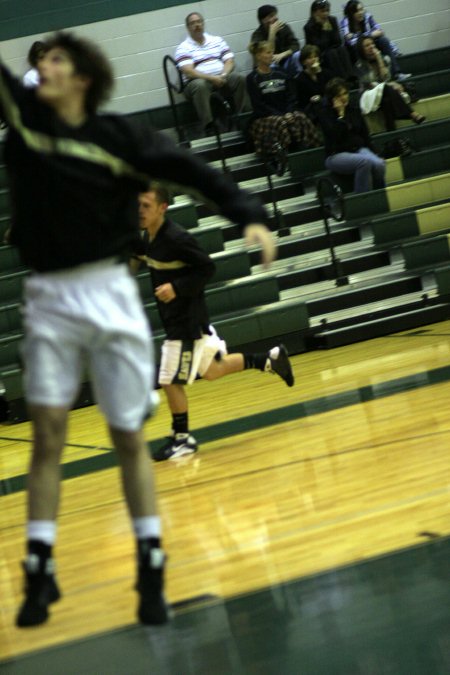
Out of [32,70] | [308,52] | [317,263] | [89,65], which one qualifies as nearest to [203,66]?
[308,52]

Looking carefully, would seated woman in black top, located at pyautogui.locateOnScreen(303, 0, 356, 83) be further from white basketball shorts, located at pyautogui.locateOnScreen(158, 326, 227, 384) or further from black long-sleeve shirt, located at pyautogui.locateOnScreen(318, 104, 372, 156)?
white basketball shorts, located at pyautogui.locateOnScreen(158, 326, 227, 384)

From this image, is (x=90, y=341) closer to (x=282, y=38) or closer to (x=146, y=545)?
(x=146, y=545)

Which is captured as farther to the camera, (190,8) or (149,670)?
(190,8)

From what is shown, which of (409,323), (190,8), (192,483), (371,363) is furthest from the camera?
(190,8)

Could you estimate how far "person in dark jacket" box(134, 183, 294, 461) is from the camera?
6.11 m

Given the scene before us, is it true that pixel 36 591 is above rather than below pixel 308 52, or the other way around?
below

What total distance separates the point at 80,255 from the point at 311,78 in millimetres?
9442

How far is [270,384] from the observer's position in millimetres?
8602

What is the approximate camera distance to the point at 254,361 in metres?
7.02

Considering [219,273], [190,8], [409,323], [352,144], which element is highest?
[190,8]

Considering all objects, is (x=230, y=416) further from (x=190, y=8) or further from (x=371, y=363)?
(x=190, y=8)

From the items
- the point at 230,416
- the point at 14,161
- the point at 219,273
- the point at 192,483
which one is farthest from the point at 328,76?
the point at 14,161

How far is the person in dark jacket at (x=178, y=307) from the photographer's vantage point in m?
6.11

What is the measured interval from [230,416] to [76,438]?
3.66ft
